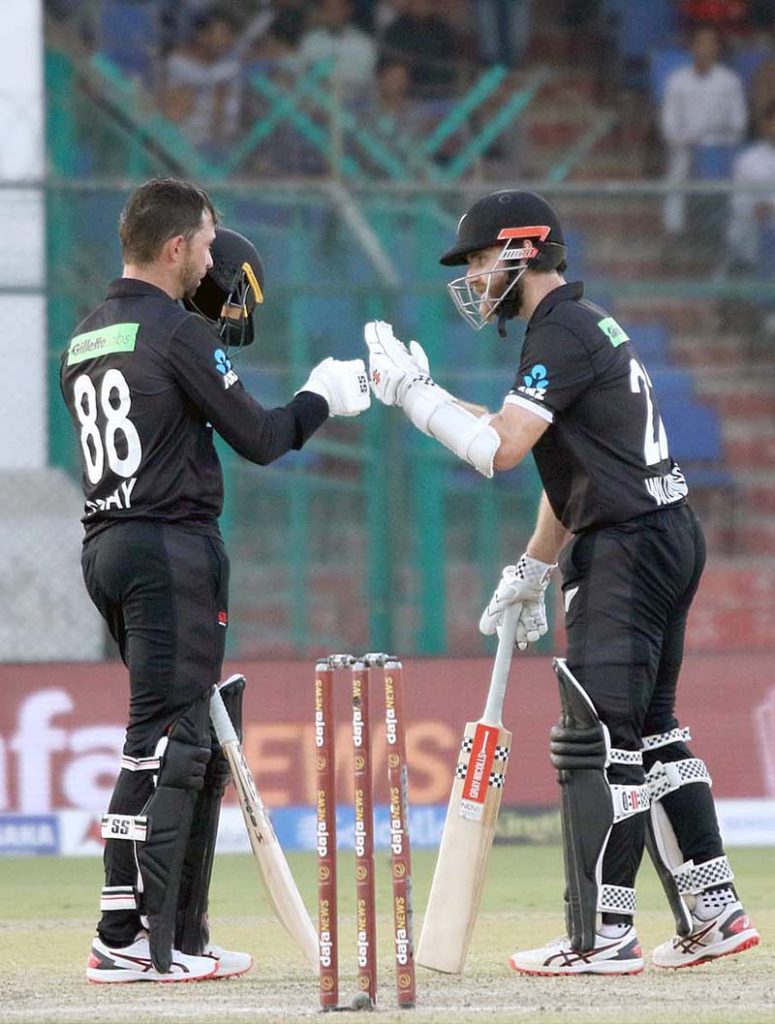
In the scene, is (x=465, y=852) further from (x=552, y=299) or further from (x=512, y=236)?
(x=512, y=236)

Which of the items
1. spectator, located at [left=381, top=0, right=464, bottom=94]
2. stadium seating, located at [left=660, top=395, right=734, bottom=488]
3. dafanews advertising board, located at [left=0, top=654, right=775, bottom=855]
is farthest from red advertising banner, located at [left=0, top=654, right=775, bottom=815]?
spectator, located at [left=381, top=0, right=464, bottom=94]

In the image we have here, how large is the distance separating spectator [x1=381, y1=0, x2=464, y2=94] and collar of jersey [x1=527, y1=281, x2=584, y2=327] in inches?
341

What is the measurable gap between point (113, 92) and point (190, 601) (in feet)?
26.7

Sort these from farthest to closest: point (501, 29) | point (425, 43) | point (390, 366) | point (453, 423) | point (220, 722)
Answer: point (501, 29) → point (425, 43) → point (220, 722) → point (390, 366) → point (453, 423)

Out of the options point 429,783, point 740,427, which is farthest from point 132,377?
point 740,427

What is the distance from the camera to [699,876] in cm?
557

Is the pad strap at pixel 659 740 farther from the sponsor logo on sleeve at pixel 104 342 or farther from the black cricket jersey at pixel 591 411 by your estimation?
the sponsor logo on sleeve at pixel 104 342

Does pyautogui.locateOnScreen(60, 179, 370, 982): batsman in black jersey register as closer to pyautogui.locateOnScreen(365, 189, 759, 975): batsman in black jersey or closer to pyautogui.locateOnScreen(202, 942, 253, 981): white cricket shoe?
pyautogui.locateOnScreen(202, 942, 253, 981): white cricket shoe

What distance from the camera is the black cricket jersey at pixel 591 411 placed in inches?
209

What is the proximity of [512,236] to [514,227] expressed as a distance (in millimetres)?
26

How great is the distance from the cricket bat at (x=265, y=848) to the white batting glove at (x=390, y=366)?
37.6 inches

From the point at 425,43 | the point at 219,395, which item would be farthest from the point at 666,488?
the point at 425,43

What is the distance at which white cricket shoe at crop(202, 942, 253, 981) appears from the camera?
5.44 m

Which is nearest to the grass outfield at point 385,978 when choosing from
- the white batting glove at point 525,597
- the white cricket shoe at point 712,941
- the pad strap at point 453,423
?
the white cricket shoe at point 712,941
